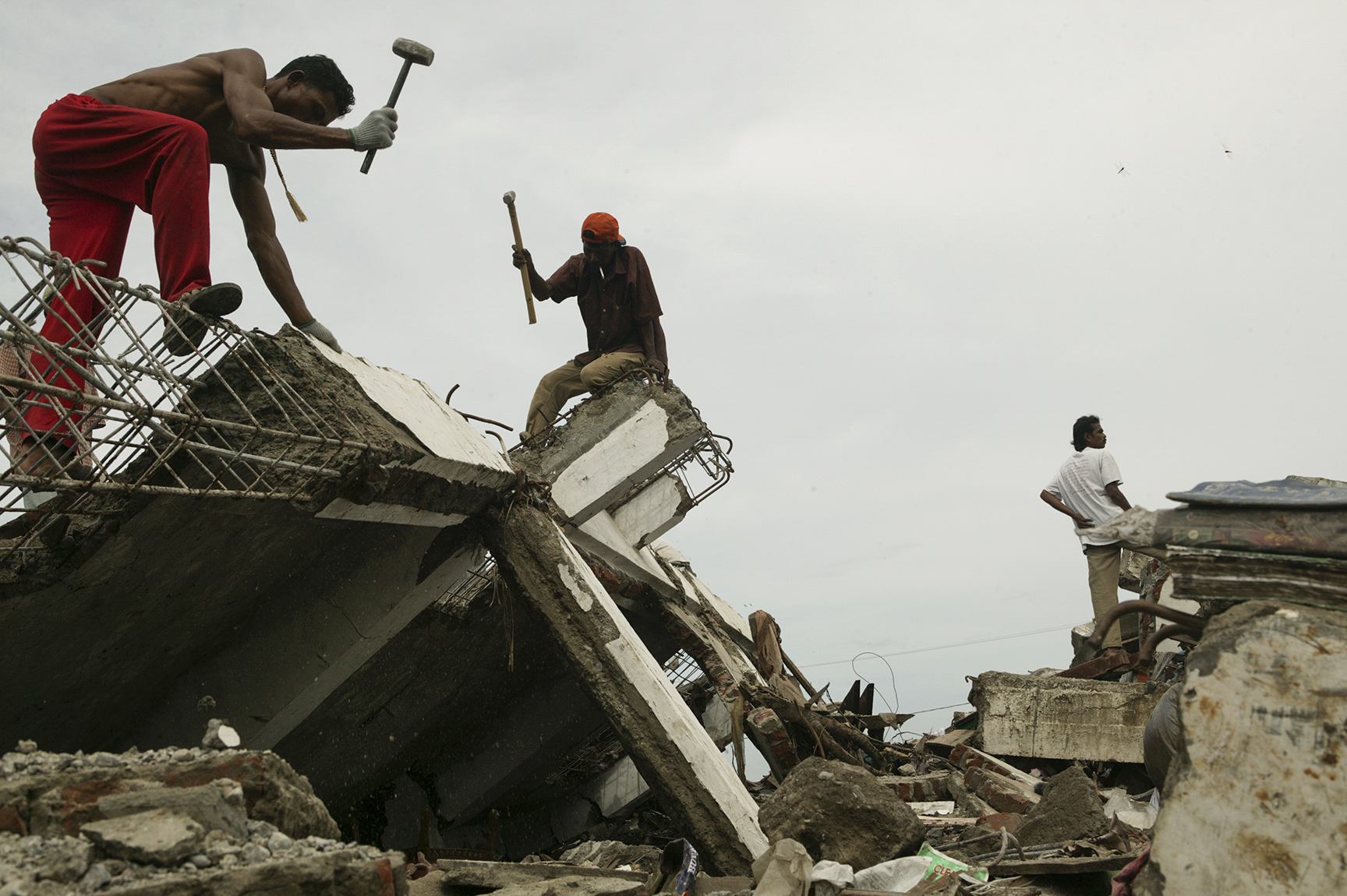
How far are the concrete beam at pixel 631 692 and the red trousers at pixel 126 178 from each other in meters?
1.82

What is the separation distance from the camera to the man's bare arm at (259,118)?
3572mm

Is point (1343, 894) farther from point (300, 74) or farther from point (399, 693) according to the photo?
point (399, 693)

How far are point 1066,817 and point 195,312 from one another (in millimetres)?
3932

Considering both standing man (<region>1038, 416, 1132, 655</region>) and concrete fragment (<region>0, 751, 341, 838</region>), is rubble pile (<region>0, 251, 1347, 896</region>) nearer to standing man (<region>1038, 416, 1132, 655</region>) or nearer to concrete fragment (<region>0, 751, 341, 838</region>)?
concrete fragment (<region>0, 751, 341, 838</region>)

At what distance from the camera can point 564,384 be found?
6.45 m

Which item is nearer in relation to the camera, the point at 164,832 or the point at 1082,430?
the point at 164,832

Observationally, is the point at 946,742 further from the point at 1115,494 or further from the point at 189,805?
the point at 189,805

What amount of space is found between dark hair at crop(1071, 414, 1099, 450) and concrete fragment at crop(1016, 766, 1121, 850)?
10.2 feet

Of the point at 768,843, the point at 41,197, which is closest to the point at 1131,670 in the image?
the point at 768,843

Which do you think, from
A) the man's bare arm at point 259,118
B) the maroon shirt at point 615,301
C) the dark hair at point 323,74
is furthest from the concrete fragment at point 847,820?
the dark hair at point 323,74

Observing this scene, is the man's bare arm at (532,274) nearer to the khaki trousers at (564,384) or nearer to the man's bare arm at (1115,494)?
the khaki trousers at (564,384)

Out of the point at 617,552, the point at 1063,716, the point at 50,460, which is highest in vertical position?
the point at 50,460

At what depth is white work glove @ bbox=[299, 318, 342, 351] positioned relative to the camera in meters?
3.87

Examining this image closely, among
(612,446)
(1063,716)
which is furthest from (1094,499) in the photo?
(612,446)
